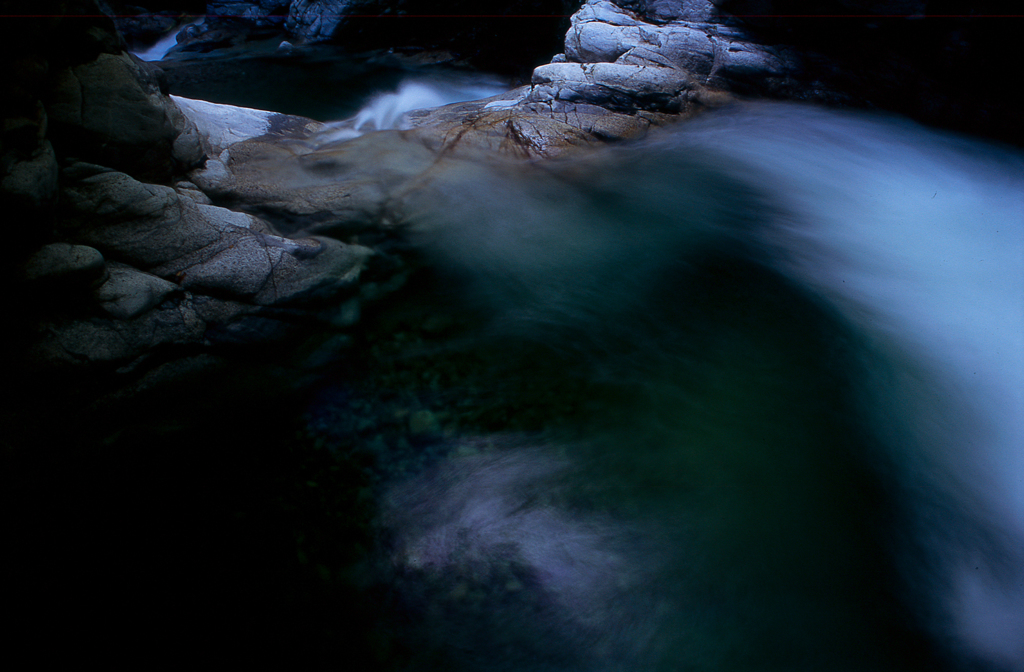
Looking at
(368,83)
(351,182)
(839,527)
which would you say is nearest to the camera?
(839,527)

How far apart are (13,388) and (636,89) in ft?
24.4

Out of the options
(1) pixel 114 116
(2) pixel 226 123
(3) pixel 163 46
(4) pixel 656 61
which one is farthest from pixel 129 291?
(3) pixel 163 46

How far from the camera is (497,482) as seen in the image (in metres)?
3.16

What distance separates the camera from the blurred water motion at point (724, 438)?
8.61ft

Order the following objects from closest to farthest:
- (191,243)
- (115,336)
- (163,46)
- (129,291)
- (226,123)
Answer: (115,336) → (129,291) → (191,243) → (226,123) → (163,46)

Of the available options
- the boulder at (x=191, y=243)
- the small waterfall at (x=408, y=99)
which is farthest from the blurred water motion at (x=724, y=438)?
the small waterfall at (x=408, y=99)

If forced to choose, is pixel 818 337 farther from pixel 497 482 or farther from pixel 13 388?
pixel 13 388

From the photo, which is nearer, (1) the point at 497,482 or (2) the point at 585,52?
(1) the point at 497,482

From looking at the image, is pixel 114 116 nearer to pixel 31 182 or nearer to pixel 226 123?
pixel 31 182

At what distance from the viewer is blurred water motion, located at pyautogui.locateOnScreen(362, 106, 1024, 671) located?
2.62 m

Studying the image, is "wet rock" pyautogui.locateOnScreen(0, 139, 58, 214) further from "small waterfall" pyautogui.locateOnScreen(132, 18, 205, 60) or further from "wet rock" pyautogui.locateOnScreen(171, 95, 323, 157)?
"small waterfall" pyautogui.locateOnScreen(132, 18, 205, 60)

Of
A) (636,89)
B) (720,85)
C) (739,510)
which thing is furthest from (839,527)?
(720,85)

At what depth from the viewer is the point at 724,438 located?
3.46 meters

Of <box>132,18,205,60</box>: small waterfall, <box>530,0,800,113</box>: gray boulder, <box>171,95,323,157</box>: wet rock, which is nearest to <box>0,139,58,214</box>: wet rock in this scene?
<box>171,95,323,157</box>: wet rock
